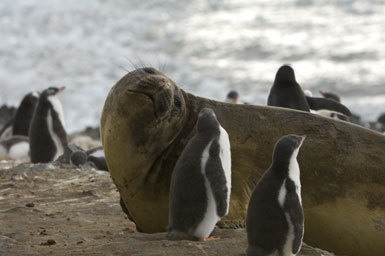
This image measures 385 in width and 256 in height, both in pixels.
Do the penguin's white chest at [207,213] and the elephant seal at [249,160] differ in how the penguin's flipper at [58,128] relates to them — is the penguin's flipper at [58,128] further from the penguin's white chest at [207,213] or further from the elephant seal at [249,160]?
the penguin's white chest at [207,213]

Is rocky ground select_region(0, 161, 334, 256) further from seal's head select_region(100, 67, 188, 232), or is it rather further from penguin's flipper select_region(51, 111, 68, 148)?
penguin's flipper select_region(51, 111, 68, 148)

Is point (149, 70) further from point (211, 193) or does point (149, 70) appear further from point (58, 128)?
point (58, 128)

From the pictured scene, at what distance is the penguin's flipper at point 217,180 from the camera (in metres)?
4.11

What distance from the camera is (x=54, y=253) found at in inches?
158

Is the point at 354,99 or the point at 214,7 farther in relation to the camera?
the point at 214,7

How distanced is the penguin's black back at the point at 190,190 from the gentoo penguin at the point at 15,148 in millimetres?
7839

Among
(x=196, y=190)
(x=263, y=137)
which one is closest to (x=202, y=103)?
(x=263, y=137)

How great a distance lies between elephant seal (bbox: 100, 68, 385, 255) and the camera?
461cm

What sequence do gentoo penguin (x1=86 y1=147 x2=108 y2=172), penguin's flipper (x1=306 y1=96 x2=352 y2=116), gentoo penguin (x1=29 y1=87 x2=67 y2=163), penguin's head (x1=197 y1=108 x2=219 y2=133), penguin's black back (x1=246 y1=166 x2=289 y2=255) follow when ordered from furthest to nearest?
1. gentoo penguin (x1=29 y1=87 x2=67 y2=163)
2. gentoo penguin (x1=86 y1=147 x2=108 y2=172)
3. penguin's flipper (x1=306 y1=96 x2=352 y2=116)
4. penguin's head (x1=197 y1=108 x2=219 y2=133)
5. penguin's black back (x1=246 y1=166 x2=289 y2=255)

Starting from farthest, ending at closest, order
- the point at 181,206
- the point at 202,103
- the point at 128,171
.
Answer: the point at 202,103
the point at 128,171
the point at 181,206

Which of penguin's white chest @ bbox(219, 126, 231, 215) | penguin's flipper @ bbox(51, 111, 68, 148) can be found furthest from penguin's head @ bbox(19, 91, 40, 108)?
penguin's white chest @ bbox(219, 126, 231, 215)

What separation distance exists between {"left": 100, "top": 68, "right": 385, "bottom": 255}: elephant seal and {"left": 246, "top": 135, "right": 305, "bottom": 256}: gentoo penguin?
747mm

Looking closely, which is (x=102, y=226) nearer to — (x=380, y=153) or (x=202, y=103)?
(x=202, y=103)

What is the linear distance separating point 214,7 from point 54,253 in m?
34.0
